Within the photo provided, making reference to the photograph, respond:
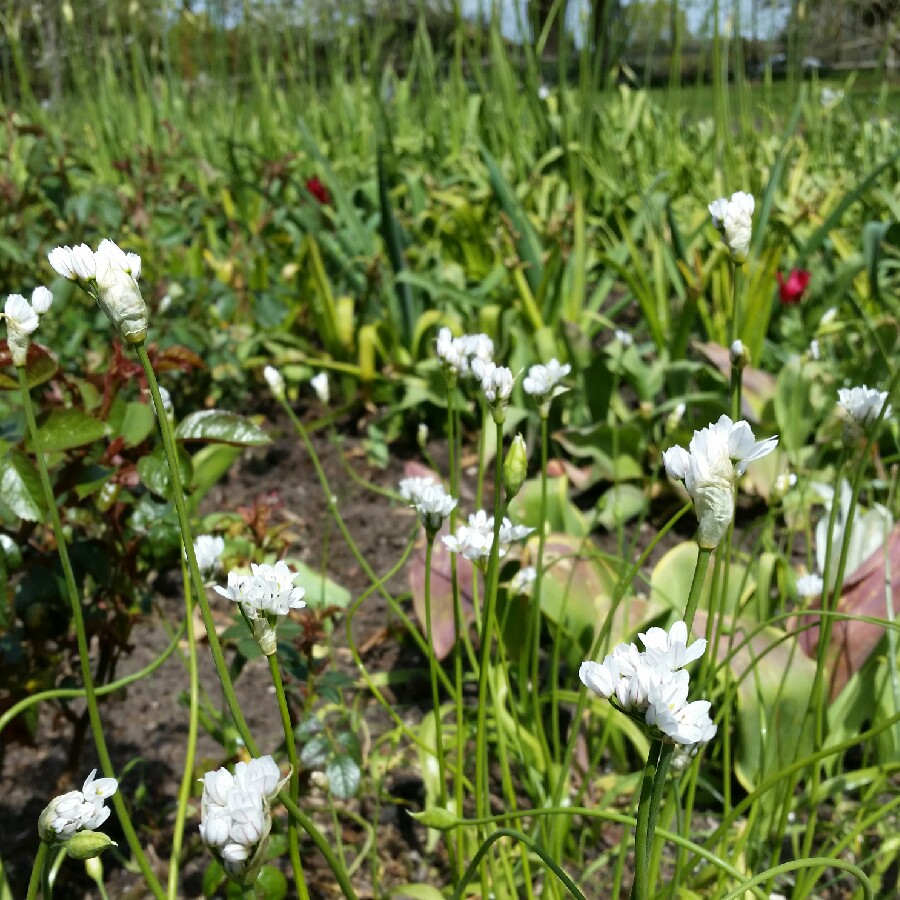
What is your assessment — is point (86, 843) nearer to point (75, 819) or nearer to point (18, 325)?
point (75, 819)

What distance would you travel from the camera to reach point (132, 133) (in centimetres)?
427

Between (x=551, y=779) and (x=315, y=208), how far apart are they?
1.92 metres

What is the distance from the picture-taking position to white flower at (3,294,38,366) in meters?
0.60

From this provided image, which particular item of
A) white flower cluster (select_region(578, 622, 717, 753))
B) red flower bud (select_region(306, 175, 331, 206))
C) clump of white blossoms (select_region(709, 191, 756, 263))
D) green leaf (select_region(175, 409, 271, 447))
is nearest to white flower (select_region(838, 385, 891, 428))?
clump of white blossoms (select_region(709, 191, 756, 263))

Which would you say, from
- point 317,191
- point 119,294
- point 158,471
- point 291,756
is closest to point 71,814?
point 291,756

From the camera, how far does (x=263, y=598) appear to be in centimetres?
55

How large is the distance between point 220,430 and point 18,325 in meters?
0.31

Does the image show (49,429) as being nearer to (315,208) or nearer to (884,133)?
(315,208)

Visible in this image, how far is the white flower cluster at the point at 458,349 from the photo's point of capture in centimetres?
85

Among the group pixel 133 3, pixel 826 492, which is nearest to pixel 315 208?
pixel 826 492

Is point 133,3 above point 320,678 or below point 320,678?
above

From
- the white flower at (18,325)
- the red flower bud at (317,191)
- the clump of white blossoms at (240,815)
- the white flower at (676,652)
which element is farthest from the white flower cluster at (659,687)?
the red flower bud at (317,191)

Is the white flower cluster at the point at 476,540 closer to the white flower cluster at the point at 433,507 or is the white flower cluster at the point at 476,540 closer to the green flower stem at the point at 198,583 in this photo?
the white flower cluster at the point at 433,507

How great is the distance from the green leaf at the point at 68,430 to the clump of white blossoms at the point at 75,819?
0.39 metres
